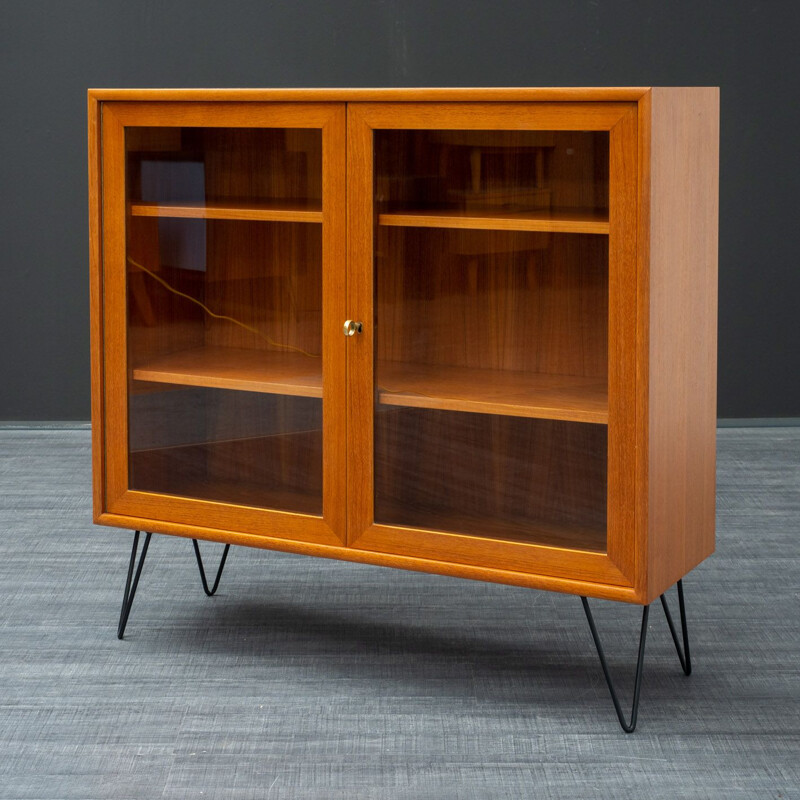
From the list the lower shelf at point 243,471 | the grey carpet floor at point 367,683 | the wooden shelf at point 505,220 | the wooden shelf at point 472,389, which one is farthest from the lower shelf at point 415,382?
the grey carpet floor at point 367,683

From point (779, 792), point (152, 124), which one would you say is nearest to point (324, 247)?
point (152, 124)

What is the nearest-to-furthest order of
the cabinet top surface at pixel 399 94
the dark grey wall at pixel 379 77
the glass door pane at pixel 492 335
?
the cabinet top surface at pixel 399 94
the glass door pane at pixel 492 335
the dark grey wall at pixel 379 77

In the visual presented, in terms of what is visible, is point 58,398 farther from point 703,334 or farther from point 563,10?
point 703,334

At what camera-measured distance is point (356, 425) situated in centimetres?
222

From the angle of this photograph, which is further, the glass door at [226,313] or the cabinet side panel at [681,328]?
the glass door at [226,313]

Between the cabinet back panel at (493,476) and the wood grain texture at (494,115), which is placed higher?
the wood grain texture at (494,115)

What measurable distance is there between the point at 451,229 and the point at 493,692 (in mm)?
848

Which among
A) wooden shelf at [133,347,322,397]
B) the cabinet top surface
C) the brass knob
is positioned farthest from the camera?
wooden shelf at [133,347,322,397]

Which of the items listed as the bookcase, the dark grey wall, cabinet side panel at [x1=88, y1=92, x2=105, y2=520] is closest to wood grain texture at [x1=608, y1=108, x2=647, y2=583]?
the bookcase

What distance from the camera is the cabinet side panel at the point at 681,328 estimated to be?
197cm

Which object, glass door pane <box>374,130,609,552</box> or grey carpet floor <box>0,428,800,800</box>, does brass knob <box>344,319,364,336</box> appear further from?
grey carpet floor <box>0,428,800,800</box>

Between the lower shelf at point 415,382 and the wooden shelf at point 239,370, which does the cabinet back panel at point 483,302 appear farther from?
the wooden shelf at point 239,370

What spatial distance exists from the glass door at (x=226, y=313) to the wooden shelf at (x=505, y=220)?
4.8 inches

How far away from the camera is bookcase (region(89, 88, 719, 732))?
2006mm
